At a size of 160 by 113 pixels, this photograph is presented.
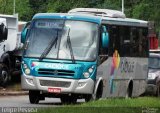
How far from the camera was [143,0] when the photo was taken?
276 feet

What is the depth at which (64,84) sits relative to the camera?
21922 mm

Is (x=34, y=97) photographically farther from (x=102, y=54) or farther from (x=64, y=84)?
(x=102, y=54)

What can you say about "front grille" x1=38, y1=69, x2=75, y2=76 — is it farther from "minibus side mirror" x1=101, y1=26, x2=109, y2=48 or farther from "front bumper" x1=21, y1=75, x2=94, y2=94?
"minibus side mirror" x1=101, y1=26, x2=109, y2=48

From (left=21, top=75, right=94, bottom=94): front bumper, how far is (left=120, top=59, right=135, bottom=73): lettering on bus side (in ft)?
11.0

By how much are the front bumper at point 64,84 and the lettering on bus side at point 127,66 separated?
335 centimetres

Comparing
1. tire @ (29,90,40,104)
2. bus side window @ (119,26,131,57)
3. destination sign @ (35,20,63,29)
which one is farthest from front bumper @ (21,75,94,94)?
bus side window @ (119,26,131,57)

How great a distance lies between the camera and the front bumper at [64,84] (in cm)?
2183

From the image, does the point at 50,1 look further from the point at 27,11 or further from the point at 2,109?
the point at 2,109

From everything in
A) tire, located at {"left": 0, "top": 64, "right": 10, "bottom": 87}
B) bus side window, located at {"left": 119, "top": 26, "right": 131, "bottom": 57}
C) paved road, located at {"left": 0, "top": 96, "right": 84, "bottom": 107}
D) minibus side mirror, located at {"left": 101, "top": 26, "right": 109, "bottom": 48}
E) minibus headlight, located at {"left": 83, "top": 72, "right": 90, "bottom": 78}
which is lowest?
tire, located at {"left": 0, "top": 64, "right": 10, "bottom": 87}

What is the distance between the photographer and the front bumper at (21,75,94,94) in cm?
2183

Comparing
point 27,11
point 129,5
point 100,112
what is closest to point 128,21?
point 100,112

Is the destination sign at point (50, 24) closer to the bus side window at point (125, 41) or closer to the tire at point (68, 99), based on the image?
the tire at point (68, 99)

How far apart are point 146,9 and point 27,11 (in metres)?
28.3

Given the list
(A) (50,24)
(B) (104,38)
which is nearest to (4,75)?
(A) (50,24)
